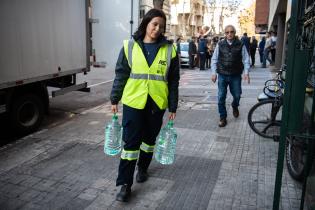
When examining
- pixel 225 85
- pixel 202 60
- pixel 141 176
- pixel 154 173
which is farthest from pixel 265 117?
pixel 202 60

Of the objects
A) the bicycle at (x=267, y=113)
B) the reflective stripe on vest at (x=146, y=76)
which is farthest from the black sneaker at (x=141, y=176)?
the bicycle at (x=267, y=113)

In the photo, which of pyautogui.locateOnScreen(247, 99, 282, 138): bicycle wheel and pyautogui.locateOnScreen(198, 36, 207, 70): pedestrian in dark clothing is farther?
pyautogui.locateOnScreen(198, 36, 207, 70): pedestrian in dark clothing

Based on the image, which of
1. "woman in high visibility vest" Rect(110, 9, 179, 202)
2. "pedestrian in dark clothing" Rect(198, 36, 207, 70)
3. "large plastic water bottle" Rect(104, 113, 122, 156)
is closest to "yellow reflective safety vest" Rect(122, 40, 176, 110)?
"woman in high visibility vest" Rect(110, 9, 179, 202)

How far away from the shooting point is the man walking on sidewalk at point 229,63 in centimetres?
645

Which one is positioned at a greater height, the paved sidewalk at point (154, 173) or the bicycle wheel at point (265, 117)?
the bicycle wheel at point (265, 117)

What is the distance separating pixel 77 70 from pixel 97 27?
150cm

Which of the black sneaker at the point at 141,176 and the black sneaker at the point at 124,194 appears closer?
the black sneaker at the point at 124,194

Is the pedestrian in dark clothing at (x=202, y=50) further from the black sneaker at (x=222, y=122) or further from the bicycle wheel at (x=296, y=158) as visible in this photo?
the bicycle wheel at (x=296, y=158)

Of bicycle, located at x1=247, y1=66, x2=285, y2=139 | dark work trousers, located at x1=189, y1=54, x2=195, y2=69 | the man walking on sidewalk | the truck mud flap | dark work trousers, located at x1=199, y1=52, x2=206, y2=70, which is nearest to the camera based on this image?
bicycle, located at x1=247, y1=66, x2=285, y2=139

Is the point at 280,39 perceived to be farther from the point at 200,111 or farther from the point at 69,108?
the point at 69,108

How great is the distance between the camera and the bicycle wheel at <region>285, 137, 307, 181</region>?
12.4 ft

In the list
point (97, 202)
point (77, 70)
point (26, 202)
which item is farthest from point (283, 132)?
point (77, 70)

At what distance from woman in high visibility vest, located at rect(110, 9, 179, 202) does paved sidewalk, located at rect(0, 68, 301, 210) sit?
0.46 metres

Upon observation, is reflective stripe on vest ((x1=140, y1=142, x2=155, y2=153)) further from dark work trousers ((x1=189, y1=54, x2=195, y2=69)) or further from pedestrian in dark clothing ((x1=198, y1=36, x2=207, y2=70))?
dark work trousers ((x1=189, y1=54, x2=195, y2=69))
